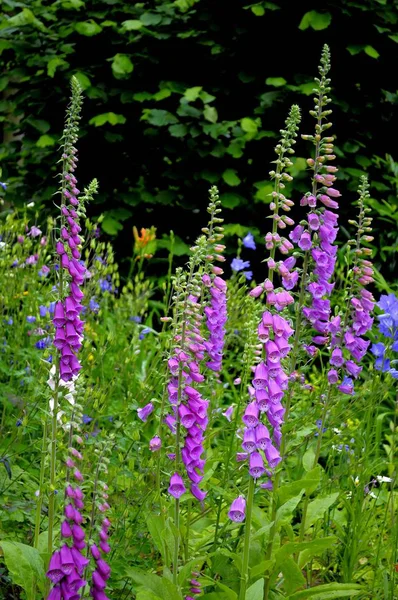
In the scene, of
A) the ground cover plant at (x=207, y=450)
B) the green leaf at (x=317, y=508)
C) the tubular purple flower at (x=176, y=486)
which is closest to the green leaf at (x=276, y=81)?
the ground cover plant at (x=207, y=450)

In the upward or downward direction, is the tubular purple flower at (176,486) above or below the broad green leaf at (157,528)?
above

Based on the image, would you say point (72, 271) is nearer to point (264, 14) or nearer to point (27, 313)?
point (27, 313)

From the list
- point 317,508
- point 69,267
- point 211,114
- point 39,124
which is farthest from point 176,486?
point 39,124

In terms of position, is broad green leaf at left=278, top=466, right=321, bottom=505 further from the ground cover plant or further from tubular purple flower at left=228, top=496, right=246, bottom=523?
tubular purple flower at left=228, top=496, right=246, bottom=523

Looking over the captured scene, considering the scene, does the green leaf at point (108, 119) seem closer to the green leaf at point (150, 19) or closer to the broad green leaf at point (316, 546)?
the green leaf at point (150, 19)

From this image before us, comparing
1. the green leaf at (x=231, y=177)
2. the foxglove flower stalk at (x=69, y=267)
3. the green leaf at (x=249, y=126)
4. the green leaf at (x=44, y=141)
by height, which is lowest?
the foxglove flower stalk at (x=69, y=267)

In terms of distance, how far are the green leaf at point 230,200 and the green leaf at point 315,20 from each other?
1.38 m

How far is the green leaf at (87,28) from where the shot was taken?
6777 millimetres

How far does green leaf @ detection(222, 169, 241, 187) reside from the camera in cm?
645

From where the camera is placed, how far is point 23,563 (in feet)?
7.64

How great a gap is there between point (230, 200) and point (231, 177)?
18 centimetres

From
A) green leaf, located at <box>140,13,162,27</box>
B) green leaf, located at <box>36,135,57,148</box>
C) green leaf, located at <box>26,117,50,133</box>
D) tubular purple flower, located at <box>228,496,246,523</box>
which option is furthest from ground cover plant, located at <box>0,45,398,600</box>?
green leaf, located at <box>140,13,162,27</box>

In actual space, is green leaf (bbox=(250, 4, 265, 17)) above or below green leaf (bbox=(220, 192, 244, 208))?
above

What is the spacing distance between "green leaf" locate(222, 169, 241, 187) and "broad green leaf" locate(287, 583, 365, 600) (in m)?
4.24
